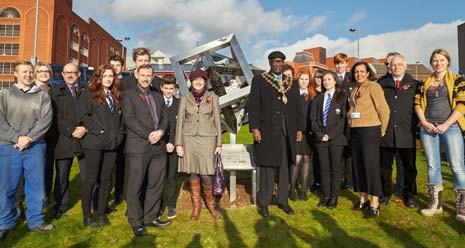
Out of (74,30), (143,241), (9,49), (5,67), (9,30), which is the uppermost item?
(74,30)

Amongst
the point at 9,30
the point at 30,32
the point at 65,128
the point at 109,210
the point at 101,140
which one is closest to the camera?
the point at 101,140

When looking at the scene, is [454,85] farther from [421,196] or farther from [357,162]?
[421,196]

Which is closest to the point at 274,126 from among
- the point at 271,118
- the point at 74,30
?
the point at 271,118

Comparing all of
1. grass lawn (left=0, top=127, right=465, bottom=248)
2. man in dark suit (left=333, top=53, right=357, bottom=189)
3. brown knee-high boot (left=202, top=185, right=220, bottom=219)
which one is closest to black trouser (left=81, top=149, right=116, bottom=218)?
grass lawn (left=0, top=127, right=465, bottom=248)

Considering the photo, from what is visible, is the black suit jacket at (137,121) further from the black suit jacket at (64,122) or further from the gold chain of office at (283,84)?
the gold chain of office at (283,84)

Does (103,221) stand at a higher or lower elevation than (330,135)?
lower

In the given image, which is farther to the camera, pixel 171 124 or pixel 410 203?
→ pixel 410 203

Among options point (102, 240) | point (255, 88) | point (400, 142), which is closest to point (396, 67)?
point (400, 142)

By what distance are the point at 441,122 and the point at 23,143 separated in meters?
5.04

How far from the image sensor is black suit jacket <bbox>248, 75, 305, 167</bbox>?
4367 millimetres

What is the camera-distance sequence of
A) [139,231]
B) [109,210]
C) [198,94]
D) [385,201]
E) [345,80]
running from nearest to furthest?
[139,231] → [198,94] → [109,210] → [385,201] → [345,80]

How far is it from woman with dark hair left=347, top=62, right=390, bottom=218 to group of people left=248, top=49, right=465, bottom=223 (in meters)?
0.01

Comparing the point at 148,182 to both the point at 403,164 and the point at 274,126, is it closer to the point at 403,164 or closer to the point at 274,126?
the point at 274,126

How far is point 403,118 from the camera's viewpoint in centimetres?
455
